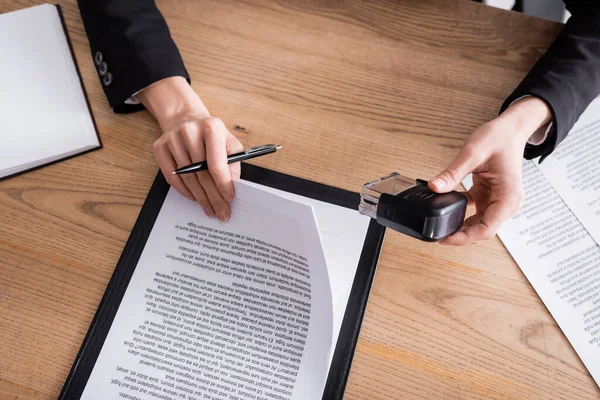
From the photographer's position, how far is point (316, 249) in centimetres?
63

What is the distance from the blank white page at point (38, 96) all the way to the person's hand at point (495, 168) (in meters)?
0.55

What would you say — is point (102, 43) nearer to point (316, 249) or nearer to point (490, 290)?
point (316, 249)

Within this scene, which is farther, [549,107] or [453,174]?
[549,107]

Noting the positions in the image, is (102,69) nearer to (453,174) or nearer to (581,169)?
(453,174)

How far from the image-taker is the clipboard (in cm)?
65

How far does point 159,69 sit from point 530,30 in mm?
635

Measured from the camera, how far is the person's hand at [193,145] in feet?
2.27

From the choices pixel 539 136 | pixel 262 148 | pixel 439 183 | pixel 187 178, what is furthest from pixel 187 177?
pixel 539 136

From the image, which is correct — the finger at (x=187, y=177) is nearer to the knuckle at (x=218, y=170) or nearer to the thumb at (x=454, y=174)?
the knuckle at (x=218, y=170)

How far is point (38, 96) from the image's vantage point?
782 millimetres

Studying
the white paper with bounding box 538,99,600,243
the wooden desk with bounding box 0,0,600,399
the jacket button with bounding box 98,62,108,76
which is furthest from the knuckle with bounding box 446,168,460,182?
the jacket button with bounding box 98,62,108,76

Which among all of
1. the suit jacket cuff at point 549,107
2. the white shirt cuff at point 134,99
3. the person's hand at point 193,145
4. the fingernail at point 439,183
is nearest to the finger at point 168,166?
the person's hand at point 193,145

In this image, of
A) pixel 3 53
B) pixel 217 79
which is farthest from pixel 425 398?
pixel 3 53

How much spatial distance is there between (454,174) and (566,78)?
295 mm
